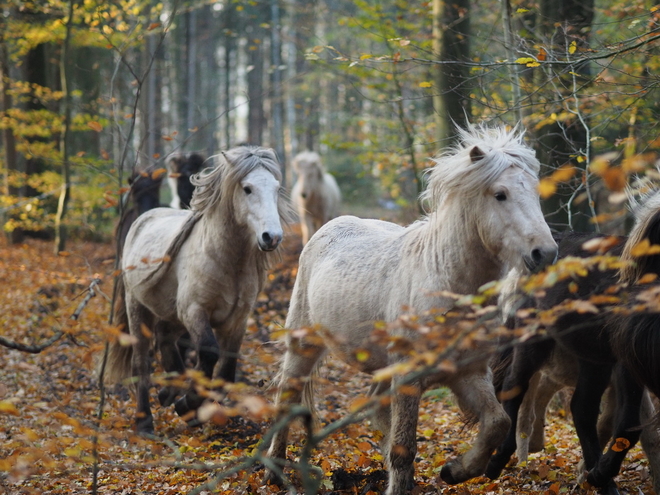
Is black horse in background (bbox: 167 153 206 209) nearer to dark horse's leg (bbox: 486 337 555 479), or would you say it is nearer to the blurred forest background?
the blurred forest background

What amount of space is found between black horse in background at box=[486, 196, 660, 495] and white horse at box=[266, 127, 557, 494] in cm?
37

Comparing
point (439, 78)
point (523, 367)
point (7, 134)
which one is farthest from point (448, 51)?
point (7, 134)

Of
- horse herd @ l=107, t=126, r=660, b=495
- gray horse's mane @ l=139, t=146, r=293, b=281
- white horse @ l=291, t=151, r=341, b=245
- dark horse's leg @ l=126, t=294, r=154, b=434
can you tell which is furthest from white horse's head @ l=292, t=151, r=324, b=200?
horse herd @ l=107, t=126, r=660, b=495

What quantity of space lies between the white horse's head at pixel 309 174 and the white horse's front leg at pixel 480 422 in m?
10.7

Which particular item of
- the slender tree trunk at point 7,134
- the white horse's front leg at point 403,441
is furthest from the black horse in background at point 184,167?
the slender tree trunk at point 7,134

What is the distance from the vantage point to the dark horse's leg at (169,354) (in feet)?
21.9

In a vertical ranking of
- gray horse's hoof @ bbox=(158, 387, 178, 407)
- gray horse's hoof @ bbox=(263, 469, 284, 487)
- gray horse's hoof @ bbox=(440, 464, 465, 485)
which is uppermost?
gray horse's hoof @ bbox=(440, 464, 465, 485)

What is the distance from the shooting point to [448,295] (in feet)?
9.73

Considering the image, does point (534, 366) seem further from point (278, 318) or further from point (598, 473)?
point (278, 318)

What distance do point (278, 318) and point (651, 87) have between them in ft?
22.0

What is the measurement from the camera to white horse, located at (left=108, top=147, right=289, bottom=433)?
5.73m

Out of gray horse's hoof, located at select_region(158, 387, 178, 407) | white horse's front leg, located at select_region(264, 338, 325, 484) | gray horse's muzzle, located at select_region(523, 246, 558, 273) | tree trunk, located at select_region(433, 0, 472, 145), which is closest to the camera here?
gray horse's muzzle, located at select_region(523, 246, 558, 273)

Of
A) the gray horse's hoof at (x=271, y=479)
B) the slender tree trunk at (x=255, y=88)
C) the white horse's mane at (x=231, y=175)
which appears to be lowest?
the gray horse's hoof at (x=271, y=479)

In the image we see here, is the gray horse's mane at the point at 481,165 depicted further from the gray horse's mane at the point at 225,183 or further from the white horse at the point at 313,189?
the white horse at the point at 313,189
